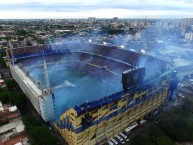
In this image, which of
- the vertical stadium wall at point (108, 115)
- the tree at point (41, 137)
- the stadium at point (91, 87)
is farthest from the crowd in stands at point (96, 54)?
the tree at point (41, 137)

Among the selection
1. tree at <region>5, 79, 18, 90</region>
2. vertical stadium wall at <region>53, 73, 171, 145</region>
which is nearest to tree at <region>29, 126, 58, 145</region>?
vertical stadium wall at <region>53, 73, 171, 145</region>

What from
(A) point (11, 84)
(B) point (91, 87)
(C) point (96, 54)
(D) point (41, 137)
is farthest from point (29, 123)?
(C) point (96, 54)

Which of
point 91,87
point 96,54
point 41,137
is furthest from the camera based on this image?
point 96,54

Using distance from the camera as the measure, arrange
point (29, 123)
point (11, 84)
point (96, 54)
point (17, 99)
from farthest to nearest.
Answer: point (96, 54) → point (11, 84) → point (17, 99) → point (29, 123)

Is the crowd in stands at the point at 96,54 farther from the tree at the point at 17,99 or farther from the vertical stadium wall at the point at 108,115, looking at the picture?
the tree at the point at 17,99

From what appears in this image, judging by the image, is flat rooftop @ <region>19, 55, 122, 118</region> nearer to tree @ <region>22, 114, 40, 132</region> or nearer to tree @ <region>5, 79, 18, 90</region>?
tree @ <region>22, 114, 40, 132</region>

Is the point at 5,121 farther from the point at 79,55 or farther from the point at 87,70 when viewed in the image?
the point at 79,55

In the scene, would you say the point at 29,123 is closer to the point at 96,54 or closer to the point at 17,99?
the point at 17,99

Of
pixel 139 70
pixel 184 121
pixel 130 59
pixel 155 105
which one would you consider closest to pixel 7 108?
pixel 139 70

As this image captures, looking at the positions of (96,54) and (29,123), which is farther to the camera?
(96,54)
